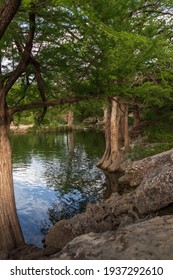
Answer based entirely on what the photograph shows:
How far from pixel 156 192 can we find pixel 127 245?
4534mm

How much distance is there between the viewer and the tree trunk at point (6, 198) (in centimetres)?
824

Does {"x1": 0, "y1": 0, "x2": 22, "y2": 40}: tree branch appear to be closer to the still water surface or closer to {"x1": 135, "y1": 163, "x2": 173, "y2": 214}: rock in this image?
{"x1": 135, "y1": 163, "x2": 173, "y2": 214}: rock

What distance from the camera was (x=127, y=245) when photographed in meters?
4.81

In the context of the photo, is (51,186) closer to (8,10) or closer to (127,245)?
(127,245)

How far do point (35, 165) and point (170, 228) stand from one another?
2015 centimetres

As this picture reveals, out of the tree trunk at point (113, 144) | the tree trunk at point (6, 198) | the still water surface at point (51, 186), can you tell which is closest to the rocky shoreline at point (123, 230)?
the tree trunk at point (6, 198)

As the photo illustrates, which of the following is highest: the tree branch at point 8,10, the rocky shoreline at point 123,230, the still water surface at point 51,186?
the tree branch at point 8,10

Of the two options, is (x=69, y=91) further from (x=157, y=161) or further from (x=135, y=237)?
(x=157, y=161)

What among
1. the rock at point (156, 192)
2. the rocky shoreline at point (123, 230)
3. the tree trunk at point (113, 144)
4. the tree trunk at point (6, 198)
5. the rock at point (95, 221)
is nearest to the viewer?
the rocky shoreline at point (123, 230)

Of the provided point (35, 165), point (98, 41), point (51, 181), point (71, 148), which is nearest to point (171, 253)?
point (98, 41)

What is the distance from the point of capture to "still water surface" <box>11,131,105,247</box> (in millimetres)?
12992

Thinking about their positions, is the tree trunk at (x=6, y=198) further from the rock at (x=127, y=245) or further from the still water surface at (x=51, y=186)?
the rock at (x=127, y=245)

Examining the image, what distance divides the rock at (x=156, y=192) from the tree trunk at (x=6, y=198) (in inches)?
162

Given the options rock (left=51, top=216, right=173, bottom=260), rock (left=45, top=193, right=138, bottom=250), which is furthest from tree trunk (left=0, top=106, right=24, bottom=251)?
rock (left=51, top=216, right=173, bottom=260)
